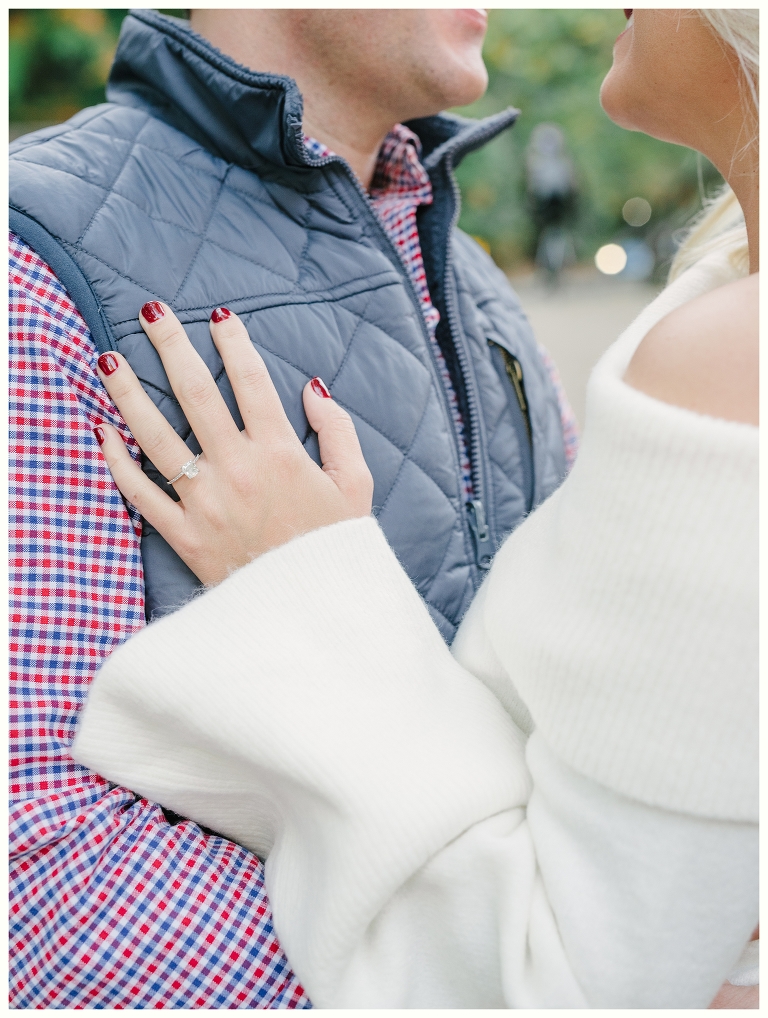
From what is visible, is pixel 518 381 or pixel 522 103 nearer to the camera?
pixel 518 381

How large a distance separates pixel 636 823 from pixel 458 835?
0.21 metres

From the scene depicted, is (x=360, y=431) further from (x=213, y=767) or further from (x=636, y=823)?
(x=636, y=823)

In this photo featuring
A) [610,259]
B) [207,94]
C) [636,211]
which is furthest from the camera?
[636,211]

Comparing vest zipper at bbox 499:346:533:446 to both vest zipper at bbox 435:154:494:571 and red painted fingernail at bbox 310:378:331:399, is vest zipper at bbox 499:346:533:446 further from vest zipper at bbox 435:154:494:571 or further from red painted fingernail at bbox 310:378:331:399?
red painted fingernail at bbox 310:378:331:399

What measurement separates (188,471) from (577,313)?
10.8 metres

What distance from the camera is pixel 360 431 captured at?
4.66 feet

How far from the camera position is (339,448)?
1.33 meters

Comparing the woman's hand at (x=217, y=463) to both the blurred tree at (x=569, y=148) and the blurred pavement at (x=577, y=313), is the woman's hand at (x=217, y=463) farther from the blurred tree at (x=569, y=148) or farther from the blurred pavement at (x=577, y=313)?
the blurred tree at (x=569, y=148)

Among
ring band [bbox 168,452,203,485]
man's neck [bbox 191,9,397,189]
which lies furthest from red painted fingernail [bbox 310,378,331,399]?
man's neck [bbox 191,9,397,189]

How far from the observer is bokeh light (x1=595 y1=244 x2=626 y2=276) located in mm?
17281

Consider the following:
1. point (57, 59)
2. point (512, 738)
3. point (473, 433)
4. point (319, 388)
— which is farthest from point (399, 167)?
point (57, 59)

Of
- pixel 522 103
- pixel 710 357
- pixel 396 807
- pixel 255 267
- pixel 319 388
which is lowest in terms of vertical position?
pixel 396 807

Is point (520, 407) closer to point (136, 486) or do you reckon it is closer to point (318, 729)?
point (136, 486)

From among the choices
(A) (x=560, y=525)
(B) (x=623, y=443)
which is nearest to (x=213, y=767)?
(A) (x=560, y=525)
